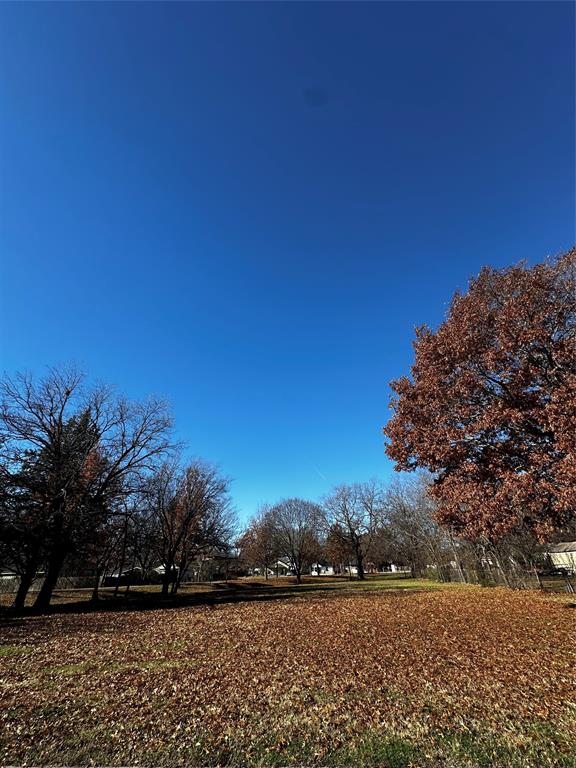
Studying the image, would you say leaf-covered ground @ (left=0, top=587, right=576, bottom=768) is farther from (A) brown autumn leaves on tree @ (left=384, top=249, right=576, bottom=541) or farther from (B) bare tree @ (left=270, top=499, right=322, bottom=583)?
(B) bare tree @ (left=270, top=499, right=322, bottom=583)

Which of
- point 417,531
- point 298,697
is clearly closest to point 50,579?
point 298,697

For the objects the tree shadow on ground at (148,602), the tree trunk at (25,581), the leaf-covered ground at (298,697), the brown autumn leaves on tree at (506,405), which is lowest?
the leaf-covered ground at (298,697)

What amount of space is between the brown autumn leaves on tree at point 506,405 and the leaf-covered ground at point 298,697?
314 centimetres

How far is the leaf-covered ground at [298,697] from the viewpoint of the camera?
4.32m

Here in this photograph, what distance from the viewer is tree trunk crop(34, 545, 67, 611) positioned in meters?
19.1

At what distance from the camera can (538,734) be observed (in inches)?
179

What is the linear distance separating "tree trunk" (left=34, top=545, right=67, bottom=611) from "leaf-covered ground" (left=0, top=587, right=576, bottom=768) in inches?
364

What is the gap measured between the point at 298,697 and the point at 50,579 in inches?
743

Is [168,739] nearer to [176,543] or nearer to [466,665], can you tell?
[466,665]

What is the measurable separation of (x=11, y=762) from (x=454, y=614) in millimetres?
13017

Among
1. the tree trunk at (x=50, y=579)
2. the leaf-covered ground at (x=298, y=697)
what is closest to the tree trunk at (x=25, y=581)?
the tree trunk at (x=50, y=579)

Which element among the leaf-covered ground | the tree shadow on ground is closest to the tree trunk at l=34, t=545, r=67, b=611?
the tree shadow on ground

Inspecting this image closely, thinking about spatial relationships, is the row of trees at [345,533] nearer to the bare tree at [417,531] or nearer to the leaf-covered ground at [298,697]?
the bare tree at [417,531]

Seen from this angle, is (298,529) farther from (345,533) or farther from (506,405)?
(506,405)
